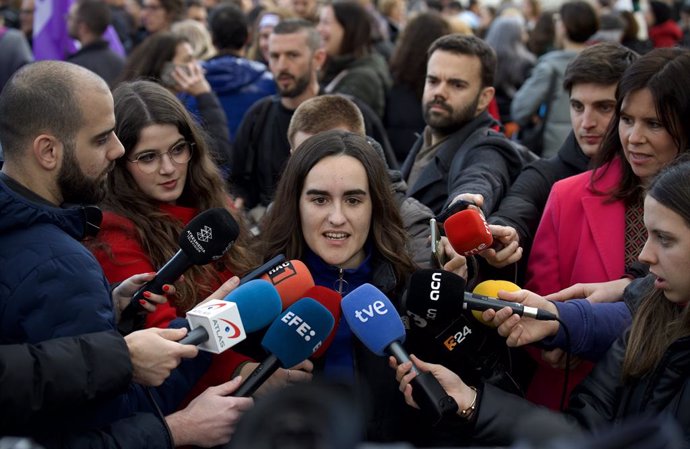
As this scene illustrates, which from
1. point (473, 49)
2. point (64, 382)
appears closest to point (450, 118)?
point (473, 49)

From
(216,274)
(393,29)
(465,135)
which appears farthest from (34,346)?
(393,29)

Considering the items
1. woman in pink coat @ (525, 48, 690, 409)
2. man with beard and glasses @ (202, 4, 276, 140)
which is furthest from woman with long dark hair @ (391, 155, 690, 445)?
man with beard and glasses @ (202, 4, 276, 140)

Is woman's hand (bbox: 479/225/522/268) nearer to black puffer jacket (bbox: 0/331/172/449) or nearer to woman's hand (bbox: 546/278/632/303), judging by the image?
woman's hand (bbox: 546/278/632/303)

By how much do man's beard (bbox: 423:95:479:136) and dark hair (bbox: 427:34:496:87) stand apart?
250mm

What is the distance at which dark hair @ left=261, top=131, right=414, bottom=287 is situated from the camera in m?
3.73

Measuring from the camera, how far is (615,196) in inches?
155

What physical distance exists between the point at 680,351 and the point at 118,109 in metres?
2.36

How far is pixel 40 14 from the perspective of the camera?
9.84 meters

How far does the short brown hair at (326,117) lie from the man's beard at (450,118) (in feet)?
1.68

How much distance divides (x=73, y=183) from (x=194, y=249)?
1.45 feet

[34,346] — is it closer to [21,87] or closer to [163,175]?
[21,87]

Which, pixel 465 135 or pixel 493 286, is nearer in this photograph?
pixel 493 286

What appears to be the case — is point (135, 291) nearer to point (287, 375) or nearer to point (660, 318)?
point (287, 375)

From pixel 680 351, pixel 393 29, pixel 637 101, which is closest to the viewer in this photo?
pixel 680 351
